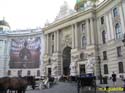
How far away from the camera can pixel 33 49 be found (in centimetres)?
5541

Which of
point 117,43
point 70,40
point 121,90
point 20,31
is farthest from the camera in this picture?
point 20,31

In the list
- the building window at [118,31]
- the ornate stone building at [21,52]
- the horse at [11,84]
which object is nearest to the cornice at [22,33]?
the ornate stone building at [21,52]

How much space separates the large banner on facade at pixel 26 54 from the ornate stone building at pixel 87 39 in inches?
137

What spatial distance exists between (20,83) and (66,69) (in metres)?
37.8

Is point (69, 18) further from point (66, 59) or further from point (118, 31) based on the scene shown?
point (118, 31)

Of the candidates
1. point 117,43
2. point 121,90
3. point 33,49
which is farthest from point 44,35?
point 121,90

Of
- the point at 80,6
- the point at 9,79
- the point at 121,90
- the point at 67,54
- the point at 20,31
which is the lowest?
the point at 121,90

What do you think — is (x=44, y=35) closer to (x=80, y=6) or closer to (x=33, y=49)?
(x=33, y=49)

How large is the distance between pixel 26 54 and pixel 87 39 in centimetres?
2143

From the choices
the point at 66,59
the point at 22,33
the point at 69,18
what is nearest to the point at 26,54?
the point at 22,33

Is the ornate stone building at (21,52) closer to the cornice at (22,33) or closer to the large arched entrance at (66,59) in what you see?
the cornice at (22,33)

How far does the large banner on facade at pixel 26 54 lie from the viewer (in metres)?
54.9

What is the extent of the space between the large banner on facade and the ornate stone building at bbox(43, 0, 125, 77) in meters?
3.49

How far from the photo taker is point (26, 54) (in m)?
55.3
